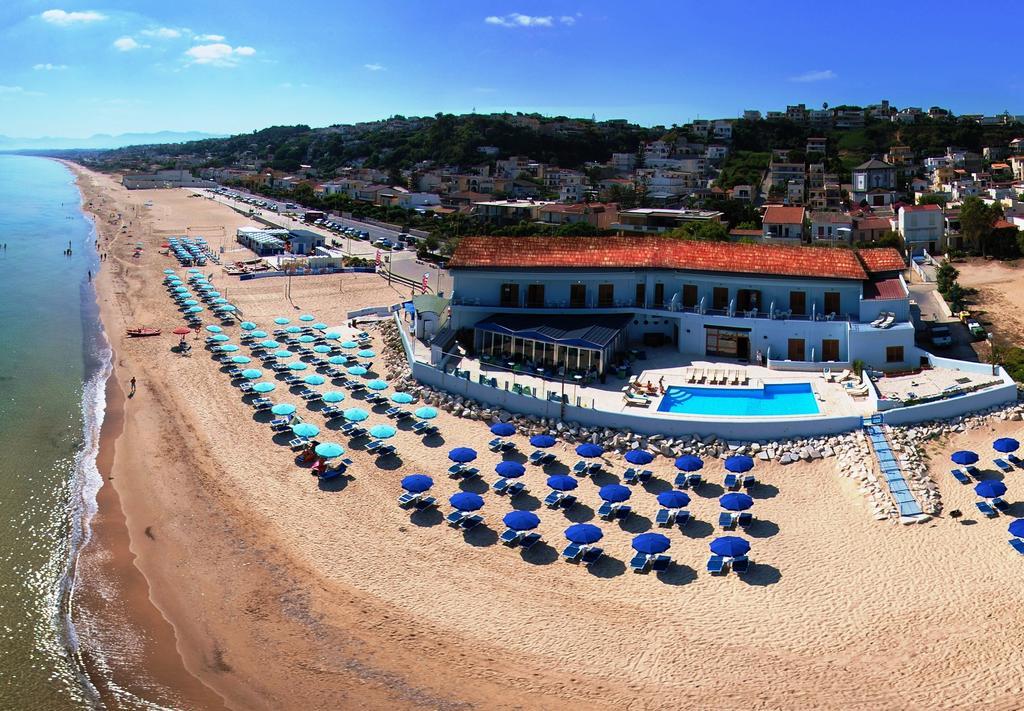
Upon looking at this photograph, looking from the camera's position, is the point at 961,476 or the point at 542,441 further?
the point at 542,441

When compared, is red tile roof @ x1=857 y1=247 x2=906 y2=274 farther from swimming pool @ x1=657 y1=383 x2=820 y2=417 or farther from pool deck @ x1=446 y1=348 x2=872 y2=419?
swimming pool @ x1=657 y1=383 x2=820 y2=417

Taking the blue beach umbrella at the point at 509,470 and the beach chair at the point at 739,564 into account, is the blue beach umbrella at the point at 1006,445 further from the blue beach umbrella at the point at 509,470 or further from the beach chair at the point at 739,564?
the blue beach umbrella at the point at 509,470

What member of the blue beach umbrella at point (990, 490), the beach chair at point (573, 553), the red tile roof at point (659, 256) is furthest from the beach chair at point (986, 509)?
the red tile roof at point (659, 256)

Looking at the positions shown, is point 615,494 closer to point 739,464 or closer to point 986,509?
point 739,464

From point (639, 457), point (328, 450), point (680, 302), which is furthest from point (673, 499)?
point (680, 302)

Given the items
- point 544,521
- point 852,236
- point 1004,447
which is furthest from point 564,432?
point 852,236

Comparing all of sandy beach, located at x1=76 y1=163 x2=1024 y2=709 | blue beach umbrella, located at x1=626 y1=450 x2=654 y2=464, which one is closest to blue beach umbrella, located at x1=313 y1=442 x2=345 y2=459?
sandy beach, located at x1=76 y1=163 x2=1024 y2=709
